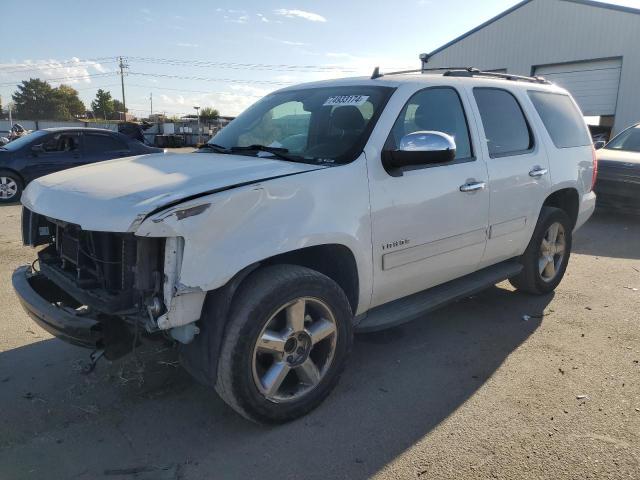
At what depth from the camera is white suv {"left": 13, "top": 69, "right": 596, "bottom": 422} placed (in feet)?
8.40

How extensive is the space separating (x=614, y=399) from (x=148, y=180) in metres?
3.11

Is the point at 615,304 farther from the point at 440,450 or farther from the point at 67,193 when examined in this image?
the point at 67,193

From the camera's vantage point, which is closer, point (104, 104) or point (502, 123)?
point (502, 123)

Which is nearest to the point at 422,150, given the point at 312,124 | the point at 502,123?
the point at 312,124

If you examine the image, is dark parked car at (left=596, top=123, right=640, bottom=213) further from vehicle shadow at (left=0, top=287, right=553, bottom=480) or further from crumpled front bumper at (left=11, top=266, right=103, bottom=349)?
crumpled front bumper at (left=11, top=266, right=103, bottom=349)

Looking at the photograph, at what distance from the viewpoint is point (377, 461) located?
2662 millimetres

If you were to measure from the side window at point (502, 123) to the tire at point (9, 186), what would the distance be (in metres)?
9.56

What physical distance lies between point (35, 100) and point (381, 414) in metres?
116

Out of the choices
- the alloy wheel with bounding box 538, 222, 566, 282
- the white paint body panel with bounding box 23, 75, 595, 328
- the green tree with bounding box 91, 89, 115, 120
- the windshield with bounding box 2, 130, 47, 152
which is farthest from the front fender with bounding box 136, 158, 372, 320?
the green tree with bounding box 91, 89, 115, 120

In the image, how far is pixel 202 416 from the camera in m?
3.06

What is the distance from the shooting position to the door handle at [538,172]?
4389 mm

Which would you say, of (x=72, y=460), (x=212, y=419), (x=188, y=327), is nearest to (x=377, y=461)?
(x=212, y=419)

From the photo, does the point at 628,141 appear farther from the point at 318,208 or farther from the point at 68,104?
the point at 68,104

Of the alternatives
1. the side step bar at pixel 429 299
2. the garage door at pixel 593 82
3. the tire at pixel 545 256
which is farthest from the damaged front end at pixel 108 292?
the garage door at pixel 593 82
